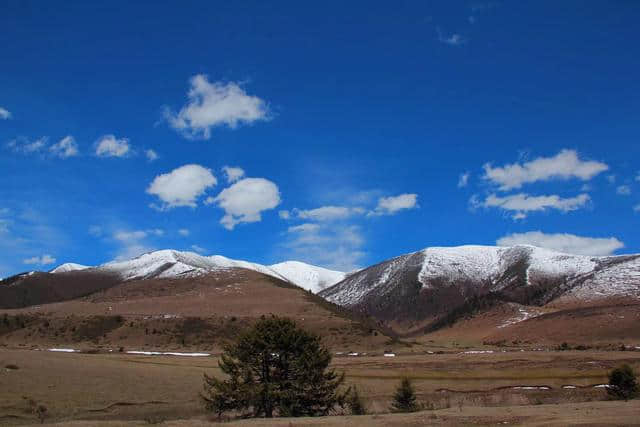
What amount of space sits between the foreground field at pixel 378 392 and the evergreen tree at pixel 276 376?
241 cm

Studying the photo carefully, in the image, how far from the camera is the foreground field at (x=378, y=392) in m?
22.5

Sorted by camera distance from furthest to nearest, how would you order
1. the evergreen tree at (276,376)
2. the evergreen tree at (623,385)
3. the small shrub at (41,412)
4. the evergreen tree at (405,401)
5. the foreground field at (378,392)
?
the evergreen tree at (623,385) < the small shrub at (41,412) < the evergreen tree at (276,376) < the evergreen tree at (405,401) < the foreground field at (378,392)

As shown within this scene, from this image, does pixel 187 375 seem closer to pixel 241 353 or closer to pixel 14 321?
pixel 241 353

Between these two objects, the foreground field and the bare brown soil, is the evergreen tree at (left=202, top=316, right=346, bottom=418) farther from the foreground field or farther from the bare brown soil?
the bare brown soil

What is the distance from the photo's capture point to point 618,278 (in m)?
189

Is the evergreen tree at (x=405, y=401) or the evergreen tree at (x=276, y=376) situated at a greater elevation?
the evergreen tree at (x=276, y=376)

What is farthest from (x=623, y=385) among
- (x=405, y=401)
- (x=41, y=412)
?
(x=41, y=412)

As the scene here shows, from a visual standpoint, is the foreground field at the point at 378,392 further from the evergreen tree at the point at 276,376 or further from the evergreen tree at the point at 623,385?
the evergreen tree at the point at 276,376

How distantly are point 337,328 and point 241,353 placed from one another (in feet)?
286

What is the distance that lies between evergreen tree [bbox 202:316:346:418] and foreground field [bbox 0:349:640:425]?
2.41 metres

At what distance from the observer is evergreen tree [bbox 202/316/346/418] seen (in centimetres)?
2938

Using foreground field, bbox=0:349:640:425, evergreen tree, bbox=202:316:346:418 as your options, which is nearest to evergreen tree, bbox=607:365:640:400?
foreground field, bbox=0:349:640:425

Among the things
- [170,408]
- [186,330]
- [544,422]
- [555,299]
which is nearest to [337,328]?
[186,330]

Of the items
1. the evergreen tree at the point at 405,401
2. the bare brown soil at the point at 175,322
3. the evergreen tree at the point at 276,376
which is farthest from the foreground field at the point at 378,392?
the bare brown soil at the point at 175,322
